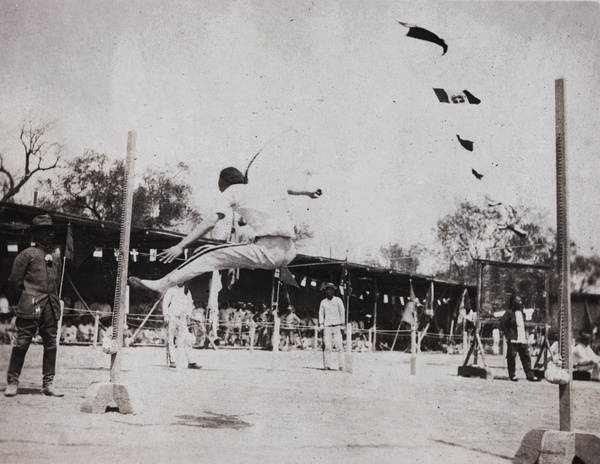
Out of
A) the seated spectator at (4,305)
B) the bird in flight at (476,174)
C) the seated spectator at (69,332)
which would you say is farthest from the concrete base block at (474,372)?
the seated spectator at (4,305)

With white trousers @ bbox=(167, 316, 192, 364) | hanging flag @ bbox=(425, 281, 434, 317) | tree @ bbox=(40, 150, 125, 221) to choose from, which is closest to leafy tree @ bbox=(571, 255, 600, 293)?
white trousers @ bbox=(167, 316, 192, 364)

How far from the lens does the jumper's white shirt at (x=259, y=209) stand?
6.04 metres

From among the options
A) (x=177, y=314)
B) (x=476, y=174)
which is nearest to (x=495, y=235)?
(x=476, y=174)

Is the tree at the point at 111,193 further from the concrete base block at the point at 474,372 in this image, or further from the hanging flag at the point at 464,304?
the hanging flag at the point at 464,304

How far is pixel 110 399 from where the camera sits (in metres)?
4.73

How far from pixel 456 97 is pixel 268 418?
3.24 meters

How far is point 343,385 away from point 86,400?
126 inches

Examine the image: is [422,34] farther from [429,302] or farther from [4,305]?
[429,302]

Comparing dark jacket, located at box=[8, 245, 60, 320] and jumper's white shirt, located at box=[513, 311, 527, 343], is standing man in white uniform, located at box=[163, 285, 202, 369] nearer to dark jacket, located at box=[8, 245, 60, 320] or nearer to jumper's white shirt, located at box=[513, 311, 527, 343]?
dark jacket, located at box=[8, 245, 60, 320]

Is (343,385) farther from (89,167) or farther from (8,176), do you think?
(8,176)

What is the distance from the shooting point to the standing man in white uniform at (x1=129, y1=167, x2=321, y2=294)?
584 cm

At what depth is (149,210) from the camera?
341 inches

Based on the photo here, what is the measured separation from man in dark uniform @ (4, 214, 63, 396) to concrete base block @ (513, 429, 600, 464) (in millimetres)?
3514

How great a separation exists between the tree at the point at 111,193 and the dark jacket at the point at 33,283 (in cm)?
147
